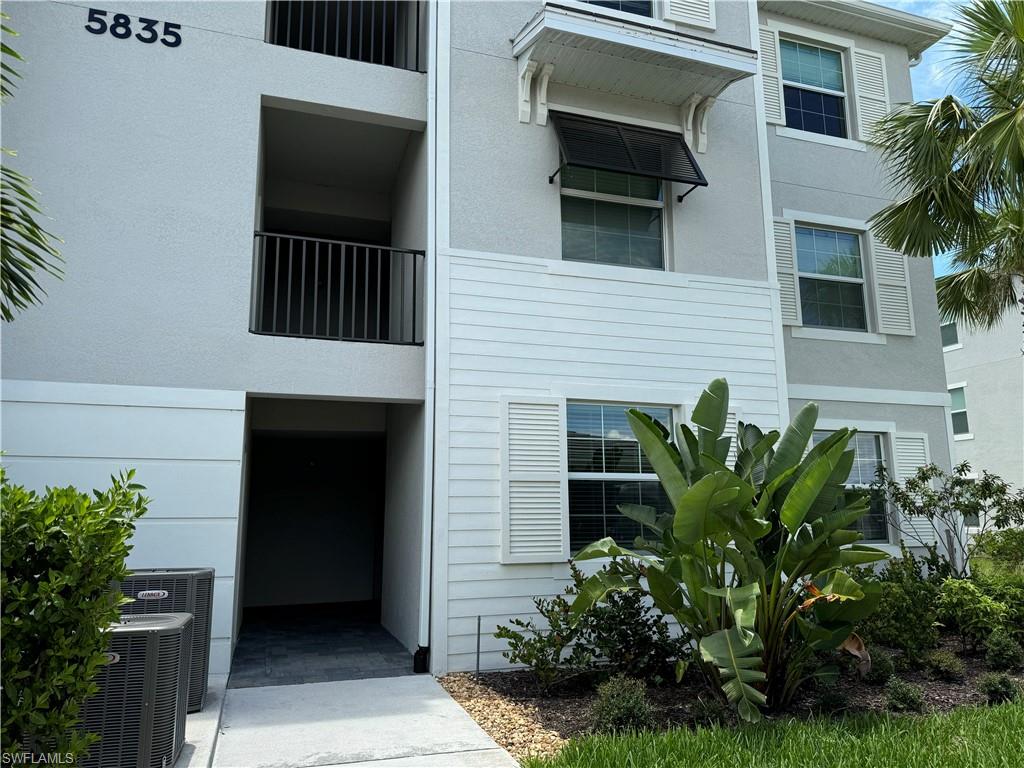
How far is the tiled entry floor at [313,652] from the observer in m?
6.98

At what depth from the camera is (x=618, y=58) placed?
8188mm

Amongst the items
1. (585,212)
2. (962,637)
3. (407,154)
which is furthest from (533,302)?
(962,637)

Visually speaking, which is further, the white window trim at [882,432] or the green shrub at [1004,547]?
the white window trim at [882,432]

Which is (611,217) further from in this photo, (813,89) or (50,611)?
(50,611)

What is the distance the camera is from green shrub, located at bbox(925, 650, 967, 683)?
686 cm

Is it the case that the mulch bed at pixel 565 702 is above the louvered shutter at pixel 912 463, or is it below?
below

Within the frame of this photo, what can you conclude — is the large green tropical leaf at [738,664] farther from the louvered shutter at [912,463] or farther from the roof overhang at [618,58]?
the roof overhang at [618,58]

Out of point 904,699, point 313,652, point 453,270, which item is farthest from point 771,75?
point 313,652

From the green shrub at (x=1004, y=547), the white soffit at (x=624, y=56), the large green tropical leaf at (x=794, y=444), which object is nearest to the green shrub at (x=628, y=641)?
the large green tropical leaf at (x=794, y=444)

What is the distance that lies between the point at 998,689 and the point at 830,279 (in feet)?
19.6

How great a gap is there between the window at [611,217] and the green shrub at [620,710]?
4.82m

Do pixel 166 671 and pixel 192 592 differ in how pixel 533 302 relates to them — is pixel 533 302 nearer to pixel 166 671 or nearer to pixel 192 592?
pixel 192 592

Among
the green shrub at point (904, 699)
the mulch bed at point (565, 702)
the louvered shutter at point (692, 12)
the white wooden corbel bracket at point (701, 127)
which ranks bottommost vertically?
the mulch bed at point (565, 702)

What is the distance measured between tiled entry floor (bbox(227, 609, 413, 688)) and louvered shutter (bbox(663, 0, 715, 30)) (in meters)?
8.35
